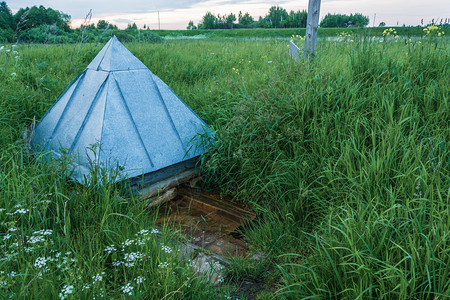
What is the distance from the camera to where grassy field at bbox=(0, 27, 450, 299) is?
195 centimetres

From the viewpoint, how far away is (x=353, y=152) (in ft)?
10.3

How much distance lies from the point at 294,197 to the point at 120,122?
199cm

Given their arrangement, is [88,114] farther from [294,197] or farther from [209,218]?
[294,197]

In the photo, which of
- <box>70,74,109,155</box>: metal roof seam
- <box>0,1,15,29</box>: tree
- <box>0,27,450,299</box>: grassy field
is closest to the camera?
<box>0,27,450,299</box>: grassy field

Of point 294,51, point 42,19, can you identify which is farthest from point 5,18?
point 294,51

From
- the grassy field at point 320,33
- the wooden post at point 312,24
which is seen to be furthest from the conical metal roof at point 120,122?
the grassy field at point 320,33

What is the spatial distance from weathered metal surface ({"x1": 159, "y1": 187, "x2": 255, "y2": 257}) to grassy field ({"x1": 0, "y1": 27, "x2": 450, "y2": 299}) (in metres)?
0.17

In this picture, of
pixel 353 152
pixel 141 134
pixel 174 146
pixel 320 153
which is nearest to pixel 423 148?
pixel 353 152

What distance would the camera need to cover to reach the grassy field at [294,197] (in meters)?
1.95

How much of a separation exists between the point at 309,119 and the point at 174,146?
61.4 inches

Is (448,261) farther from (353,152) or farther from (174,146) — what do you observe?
(174,146)

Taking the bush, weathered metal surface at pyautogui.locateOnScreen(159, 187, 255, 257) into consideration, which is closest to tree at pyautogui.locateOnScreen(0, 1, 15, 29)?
the bush

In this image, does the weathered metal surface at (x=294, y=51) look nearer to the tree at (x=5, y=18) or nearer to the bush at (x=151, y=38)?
the bush at (x=151, y=38)

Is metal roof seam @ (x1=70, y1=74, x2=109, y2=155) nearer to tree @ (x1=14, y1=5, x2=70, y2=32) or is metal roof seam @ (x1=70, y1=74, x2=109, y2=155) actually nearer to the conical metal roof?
the conical metal roof
